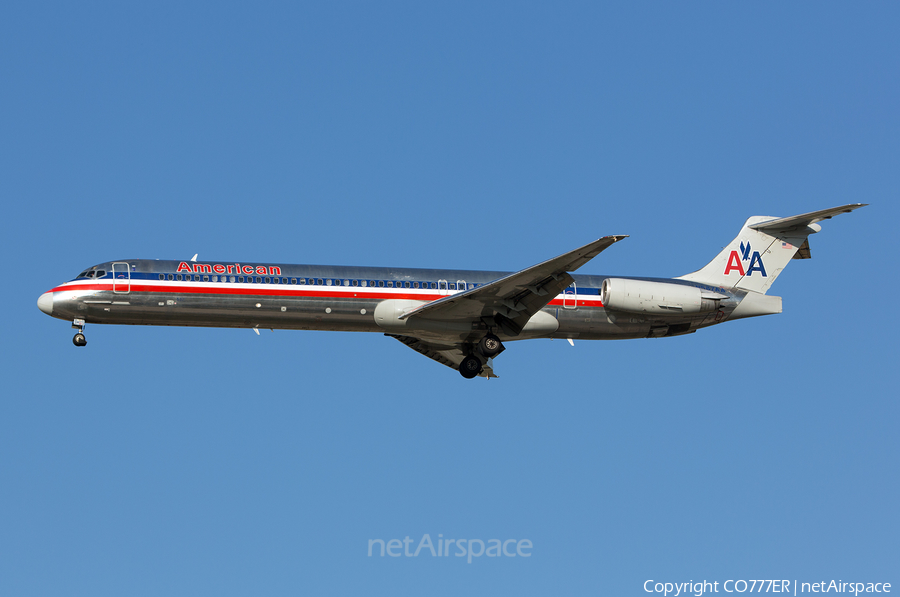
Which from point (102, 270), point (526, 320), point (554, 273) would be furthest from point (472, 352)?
point (102, 270)

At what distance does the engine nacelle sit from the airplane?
3 cm

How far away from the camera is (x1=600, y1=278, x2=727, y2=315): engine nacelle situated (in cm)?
2941

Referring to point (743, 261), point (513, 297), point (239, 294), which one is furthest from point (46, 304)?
point (743, 261)

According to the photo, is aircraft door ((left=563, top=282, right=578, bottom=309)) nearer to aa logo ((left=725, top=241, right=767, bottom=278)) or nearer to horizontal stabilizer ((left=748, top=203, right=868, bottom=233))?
aa logo ((left=725, top=241, right=767, bottom=278))

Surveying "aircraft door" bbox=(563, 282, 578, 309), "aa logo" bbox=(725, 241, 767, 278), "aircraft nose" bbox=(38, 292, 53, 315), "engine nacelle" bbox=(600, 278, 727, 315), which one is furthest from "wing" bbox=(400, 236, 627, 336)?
"aircraft nose" bbox=(38, 292, 53, 315)

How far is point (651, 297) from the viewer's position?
1163 inches

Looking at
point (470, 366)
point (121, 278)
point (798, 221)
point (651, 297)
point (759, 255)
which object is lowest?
point (470, 366)

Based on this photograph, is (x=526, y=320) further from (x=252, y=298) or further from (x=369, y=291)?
(x=252, y=298)

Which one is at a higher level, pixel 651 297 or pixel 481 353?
pixel 651 297

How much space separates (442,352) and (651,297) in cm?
769

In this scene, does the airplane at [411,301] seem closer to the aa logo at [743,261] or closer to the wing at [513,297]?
the wing at [513,297]

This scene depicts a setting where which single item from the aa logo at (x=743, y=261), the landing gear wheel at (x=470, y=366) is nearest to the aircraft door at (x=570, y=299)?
the landing gear wheel at (x=470, y=366)

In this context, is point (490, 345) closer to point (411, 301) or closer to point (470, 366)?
point (470, 366)

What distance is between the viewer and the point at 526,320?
2945cm
